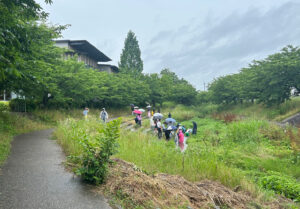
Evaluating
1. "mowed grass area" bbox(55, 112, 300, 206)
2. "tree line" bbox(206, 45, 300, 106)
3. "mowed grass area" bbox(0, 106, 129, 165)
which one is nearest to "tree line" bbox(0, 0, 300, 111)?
"tree line" bbox(206, 45, 300, 106)

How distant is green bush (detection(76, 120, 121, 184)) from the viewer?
4707mm

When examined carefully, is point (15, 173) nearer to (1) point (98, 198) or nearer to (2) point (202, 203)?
(1) point (98, 198)

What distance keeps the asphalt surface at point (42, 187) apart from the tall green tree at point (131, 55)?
45928 millimetres

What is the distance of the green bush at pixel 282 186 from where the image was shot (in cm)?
575

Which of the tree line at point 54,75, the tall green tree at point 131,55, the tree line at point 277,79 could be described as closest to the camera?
the tree line at point 54,75

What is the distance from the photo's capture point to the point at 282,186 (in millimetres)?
6070

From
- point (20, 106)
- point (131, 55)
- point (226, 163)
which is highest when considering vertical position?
point (131, 55)

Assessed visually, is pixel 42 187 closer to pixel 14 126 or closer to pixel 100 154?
pixel 100 154

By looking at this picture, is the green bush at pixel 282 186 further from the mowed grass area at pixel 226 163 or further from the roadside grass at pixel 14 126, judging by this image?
the roadside grass at pixel 14 126

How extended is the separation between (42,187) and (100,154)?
127 centimetres

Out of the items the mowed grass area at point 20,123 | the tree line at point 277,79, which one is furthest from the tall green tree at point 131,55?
the mowed grass area at point 20,123

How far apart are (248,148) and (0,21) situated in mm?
10422

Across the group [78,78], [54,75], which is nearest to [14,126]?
[54,75]

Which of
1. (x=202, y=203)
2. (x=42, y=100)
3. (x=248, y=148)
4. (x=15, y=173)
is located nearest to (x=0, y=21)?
(x=15, y=173)
